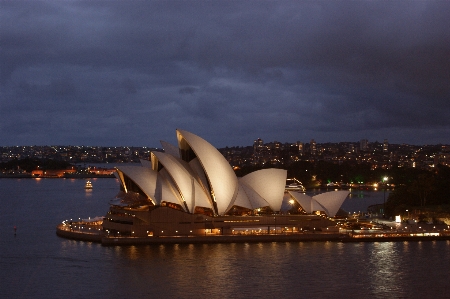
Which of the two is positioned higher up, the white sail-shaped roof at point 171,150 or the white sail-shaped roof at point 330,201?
the white sail-shaped roof at point 171,150

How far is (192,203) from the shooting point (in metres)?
37.0

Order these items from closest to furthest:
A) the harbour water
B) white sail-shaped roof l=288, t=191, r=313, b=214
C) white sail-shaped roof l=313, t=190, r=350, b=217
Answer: the harbour water
white sail-shaped roof l=288, t=191, r=313, b=214
white sail-shaped roof l=313, t=190, r=350, b=217

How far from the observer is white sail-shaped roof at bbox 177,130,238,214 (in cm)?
3728

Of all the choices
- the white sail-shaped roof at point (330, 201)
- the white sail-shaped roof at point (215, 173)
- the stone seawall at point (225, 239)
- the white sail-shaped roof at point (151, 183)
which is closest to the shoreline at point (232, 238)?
the stone seawall at point (225, 239)

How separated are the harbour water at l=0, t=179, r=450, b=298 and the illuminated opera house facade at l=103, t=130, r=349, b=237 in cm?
186

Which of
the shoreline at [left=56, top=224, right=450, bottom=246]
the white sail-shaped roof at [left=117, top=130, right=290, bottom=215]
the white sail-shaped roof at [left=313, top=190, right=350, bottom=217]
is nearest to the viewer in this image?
the shoreline at [left=56, top=224, right=450, bottom=246]

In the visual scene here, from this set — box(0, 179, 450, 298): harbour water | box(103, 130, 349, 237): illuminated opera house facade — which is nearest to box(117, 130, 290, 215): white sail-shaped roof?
box(103, 130, 349, 237): illuminated opera house facade

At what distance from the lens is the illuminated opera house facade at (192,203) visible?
3659 centimetres

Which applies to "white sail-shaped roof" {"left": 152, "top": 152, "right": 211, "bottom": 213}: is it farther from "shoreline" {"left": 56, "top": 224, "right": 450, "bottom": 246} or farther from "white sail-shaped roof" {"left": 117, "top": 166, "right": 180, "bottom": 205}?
"shoreline" {"left": 56, "top": 224, "right": 450, "bottom": 246}

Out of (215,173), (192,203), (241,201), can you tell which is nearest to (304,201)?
(241,201)

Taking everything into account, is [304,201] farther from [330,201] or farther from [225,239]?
[225,239]

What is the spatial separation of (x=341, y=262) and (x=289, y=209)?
8.88 metres

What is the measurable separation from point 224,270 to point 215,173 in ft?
30.3

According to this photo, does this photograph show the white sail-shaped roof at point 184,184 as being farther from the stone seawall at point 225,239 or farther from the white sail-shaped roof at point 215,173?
the stone seawall at point 225,239
